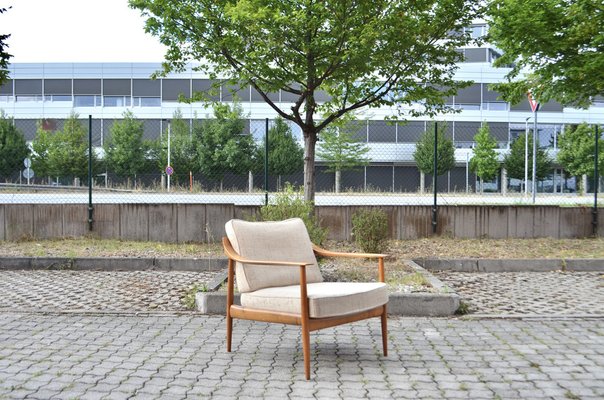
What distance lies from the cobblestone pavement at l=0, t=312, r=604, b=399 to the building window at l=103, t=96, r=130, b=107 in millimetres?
43053

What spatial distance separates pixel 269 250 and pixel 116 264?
537cm

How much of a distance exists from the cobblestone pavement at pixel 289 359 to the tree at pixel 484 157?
122 ft

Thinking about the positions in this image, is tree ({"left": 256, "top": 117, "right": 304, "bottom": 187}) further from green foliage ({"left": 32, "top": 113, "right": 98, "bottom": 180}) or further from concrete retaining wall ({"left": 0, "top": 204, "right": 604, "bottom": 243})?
green foliage ({"left": 32, "top": 113, "right": 98, "bottom": 180})

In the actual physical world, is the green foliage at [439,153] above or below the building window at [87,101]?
below

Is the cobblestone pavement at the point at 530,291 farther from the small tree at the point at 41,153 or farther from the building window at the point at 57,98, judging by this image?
the building window at the point at 57,98

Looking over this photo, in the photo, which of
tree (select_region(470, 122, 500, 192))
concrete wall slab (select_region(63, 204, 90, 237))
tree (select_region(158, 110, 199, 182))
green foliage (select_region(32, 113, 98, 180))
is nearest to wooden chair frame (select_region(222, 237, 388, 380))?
concrete wall slab (select_region(63, 204, 90, 237))

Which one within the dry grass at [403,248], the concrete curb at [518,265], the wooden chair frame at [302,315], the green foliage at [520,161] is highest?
the green foliage at [520,161]

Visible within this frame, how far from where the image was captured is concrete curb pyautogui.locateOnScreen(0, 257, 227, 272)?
9.93 m

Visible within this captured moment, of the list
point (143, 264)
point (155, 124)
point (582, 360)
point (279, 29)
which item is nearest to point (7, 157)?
point (143, 264)

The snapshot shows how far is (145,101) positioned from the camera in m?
47.8

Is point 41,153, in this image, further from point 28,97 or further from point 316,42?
point 28,97

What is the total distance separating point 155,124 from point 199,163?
107 feet

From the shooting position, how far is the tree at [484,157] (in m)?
42.2

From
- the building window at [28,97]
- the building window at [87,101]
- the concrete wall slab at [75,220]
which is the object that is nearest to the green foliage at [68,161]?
the concrete wall slab at [75,220]
